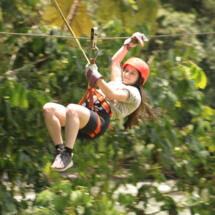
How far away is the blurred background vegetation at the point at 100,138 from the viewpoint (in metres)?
4.56

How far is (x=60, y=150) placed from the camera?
3.48 m

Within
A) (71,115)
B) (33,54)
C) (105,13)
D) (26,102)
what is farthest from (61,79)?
(71,115)

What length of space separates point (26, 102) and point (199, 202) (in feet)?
7.46

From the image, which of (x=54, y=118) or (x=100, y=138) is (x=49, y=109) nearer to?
(x=54, y=118)

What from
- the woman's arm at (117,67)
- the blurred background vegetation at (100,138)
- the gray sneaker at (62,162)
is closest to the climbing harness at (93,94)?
the gray sneaker at (62,162)

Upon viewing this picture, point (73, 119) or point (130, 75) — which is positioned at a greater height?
point (130, 75)

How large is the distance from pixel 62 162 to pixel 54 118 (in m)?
0.27

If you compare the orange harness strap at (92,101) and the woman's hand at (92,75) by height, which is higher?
the woman's hand at (92,75)

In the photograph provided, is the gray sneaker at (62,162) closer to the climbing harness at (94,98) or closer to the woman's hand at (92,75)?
the climbing harness at (94,98)

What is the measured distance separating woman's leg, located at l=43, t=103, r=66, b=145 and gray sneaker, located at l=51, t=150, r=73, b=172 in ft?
0.33

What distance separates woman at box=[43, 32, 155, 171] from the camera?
134 inches

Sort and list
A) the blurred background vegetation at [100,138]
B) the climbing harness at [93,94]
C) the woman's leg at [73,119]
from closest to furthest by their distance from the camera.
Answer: the woman's leg at [73,119] < the climbing harness at [93,94] < the blurred background vegetation at [100,138]

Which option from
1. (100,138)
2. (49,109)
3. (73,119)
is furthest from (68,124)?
(100,138)

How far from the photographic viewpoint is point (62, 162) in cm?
342
